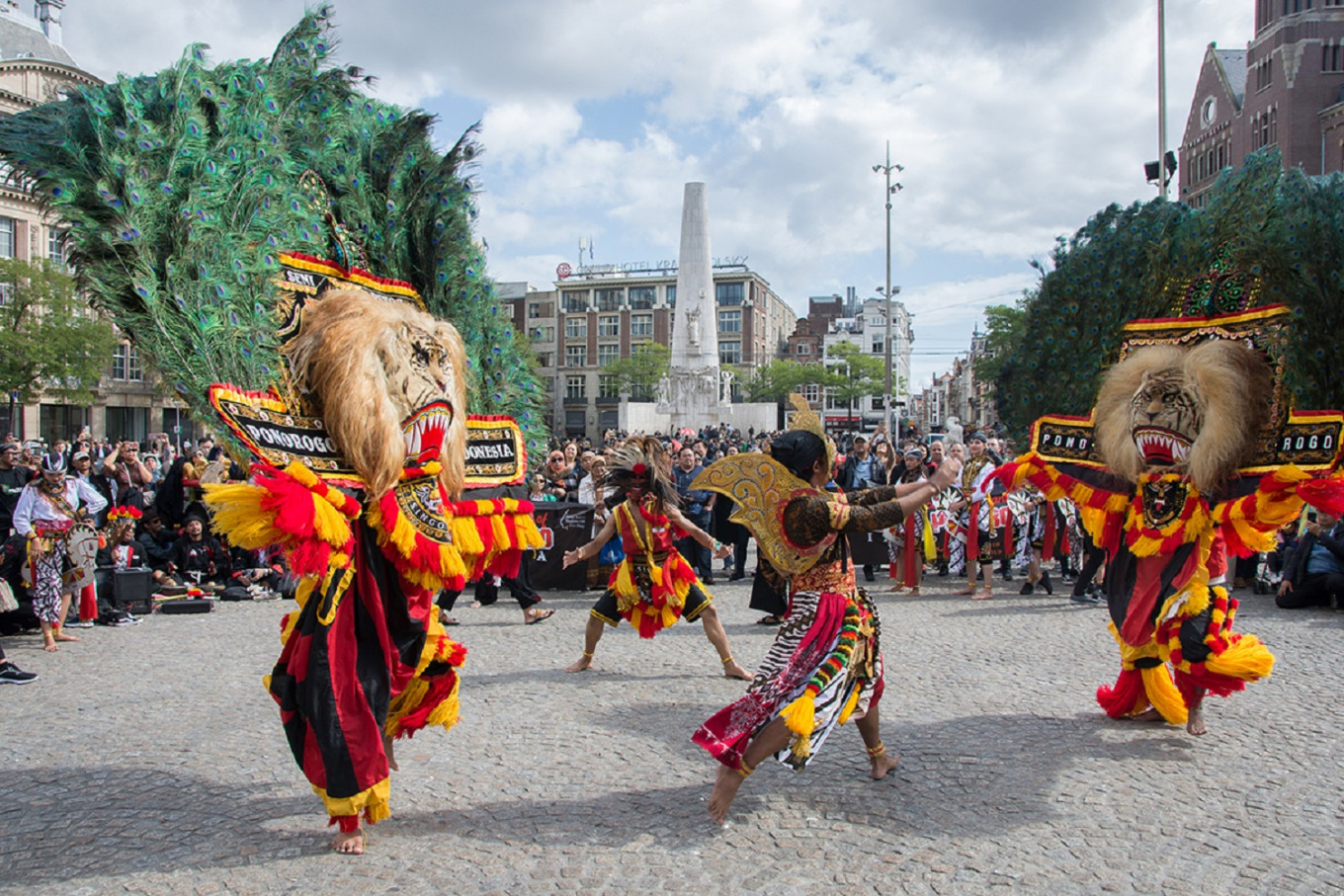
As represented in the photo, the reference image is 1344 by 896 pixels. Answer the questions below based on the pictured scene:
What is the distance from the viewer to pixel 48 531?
295 inches

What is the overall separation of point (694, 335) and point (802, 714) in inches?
1293

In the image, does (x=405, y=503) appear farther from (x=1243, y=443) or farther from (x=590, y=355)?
(x=590, y=355)

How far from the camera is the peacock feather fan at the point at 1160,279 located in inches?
236

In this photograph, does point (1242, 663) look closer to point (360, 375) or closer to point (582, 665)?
point (582, 665)

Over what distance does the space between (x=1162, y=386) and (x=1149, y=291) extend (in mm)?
1139

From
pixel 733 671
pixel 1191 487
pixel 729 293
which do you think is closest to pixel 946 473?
pixel 1191 487

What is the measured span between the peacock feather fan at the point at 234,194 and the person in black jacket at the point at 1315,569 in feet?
27.8

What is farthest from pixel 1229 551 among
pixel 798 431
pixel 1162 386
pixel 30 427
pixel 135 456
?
pixel 30 427

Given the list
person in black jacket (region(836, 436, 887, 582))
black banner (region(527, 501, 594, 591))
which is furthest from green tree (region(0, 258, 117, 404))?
person in black jacket (region(836, 436, 887, 582))

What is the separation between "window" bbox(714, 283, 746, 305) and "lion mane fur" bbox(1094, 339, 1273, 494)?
216 feet

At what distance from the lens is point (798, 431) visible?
407 cm

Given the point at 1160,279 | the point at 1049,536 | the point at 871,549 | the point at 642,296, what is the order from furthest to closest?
the point at 642,296
the point at 871,549
the point at 1049,536
the point at 1160,279

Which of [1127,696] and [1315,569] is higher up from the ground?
[1315,569]

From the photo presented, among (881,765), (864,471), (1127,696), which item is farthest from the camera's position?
(864,471)
